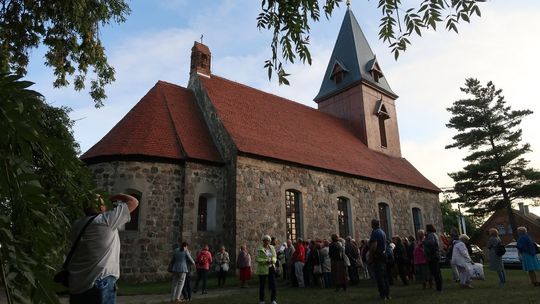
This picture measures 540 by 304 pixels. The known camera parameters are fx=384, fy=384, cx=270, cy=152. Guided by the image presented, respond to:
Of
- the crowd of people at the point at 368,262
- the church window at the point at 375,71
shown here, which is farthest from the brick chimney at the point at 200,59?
the church window at the point at 375,71

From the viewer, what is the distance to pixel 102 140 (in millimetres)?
15078

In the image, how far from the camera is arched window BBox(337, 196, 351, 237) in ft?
59.6

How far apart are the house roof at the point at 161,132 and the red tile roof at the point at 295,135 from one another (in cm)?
119

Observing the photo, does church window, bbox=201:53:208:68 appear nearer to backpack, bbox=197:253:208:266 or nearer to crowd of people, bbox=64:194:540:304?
crowd of people, bbox=64:194:540:304

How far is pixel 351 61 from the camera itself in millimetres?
26734

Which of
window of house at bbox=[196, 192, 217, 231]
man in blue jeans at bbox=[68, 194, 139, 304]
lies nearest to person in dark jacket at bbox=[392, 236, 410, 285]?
window of house at bbox=[196, 192, 217, 231]

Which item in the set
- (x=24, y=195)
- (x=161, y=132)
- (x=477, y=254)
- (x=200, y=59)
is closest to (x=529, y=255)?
(x=24, y=195)

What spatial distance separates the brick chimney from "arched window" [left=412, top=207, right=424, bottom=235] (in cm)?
1419

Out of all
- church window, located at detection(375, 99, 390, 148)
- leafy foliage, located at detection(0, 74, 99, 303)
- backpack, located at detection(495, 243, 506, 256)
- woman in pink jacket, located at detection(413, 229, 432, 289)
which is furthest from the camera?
church window, located at detection(375, 99, 390, 148)

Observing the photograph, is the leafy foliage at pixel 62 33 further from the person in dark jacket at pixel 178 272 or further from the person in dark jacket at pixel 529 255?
the person in dark jacket at pixel 529 255

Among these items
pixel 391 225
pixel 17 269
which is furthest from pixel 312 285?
pixel 17 269

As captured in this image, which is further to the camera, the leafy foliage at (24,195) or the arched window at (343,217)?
the arched window at (343,217)

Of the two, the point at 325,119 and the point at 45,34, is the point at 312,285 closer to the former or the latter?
the point at 45,34

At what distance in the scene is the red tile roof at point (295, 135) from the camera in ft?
54.7
